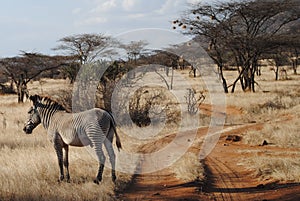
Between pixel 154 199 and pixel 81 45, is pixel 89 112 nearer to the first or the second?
pixel 154 199

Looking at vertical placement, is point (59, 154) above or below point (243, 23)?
below

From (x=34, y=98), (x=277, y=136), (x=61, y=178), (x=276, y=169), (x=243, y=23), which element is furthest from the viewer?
(x=243, y=23)

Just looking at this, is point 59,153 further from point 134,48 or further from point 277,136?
point 134,48

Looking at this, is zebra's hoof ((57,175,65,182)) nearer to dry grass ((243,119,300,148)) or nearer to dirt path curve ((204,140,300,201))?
dirt path curve ((204,140,300,201))

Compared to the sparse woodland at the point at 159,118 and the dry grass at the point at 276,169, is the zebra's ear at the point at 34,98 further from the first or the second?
the dry grass at the point at 276,169

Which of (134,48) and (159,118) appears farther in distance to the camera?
(134,48)

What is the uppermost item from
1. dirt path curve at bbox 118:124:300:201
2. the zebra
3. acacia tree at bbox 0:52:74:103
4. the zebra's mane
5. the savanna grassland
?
acacia tree at bbox 0:52:74:103

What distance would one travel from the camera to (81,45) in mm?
29156

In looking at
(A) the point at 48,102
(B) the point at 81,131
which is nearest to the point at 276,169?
(B) the point at 81,131

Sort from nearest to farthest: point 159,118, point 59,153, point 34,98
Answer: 1. point 59,153
2. point 34,98
3. point 159,118

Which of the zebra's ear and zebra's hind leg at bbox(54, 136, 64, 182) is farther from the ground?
the zebra's ear

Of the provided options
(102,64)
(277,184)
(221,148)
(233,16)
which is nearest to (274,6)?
(233,16)

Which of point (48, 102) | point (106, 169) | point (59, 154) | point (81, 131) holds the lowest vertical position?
point (106, 169)

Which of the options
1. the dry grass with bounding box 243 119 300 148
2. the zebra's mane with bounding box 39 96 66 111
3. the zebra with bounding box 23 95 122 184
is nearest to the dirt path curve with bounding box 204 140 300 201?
the dry grass with bounding box 243 119 300 148
